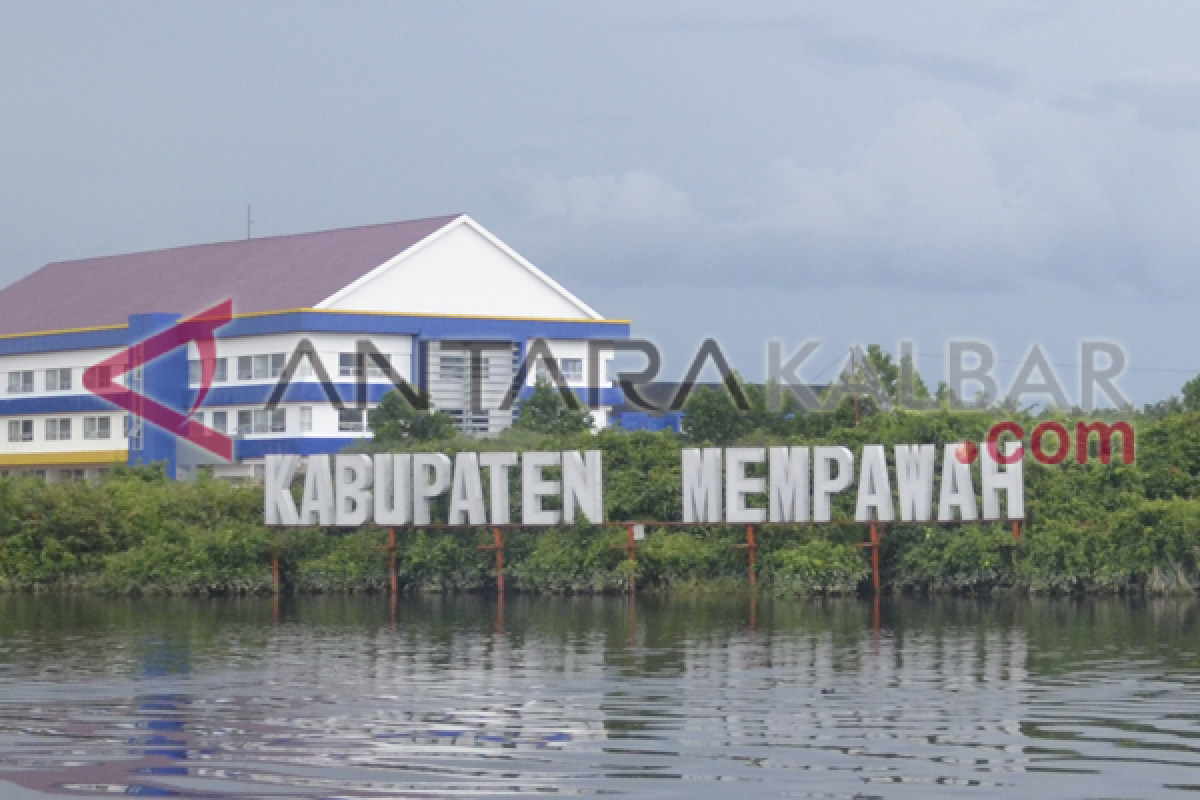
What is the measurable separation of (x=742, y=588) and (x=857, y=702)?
30.0m

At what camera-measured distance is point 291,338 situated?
9144 centimetres

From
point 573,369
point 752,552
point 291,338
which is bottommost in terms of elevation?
point 752,552

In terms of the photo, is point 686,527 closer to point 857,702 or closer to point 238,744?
point 857,702

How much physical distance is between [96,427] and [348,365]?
594 inches

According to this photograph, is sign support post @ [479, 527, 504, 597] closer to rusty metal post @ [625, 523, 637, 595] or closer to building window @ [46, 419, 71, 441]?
rusty metal post @ [625, 523, 637, 595]

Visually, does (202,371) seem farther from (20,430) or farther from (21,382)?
(20,430)

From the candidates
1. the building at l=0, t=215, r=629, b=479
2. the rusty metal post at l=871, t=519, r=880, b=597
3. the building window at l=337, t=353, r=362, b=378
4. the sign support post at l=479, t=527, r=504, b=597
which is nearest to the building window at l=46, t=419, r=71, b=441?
the building at l=0, t=215, r=629, b=479

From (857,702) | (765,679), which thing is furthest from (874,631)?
(857,702)

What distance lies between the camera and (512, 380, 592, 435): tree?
81.6 meters

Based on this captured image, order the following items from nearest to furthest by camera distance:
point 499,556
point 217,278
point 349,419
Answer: point 499,556 → point 349,419 → point 217,278

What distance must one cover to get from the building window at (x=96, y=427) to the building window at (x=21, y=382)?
13.5 ft

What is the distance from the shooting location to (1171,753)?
21609mm

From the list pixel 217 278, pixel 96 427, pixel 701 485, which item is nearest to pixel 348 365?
pixel 217 278

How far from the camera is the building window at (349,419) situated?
92.2 metres
